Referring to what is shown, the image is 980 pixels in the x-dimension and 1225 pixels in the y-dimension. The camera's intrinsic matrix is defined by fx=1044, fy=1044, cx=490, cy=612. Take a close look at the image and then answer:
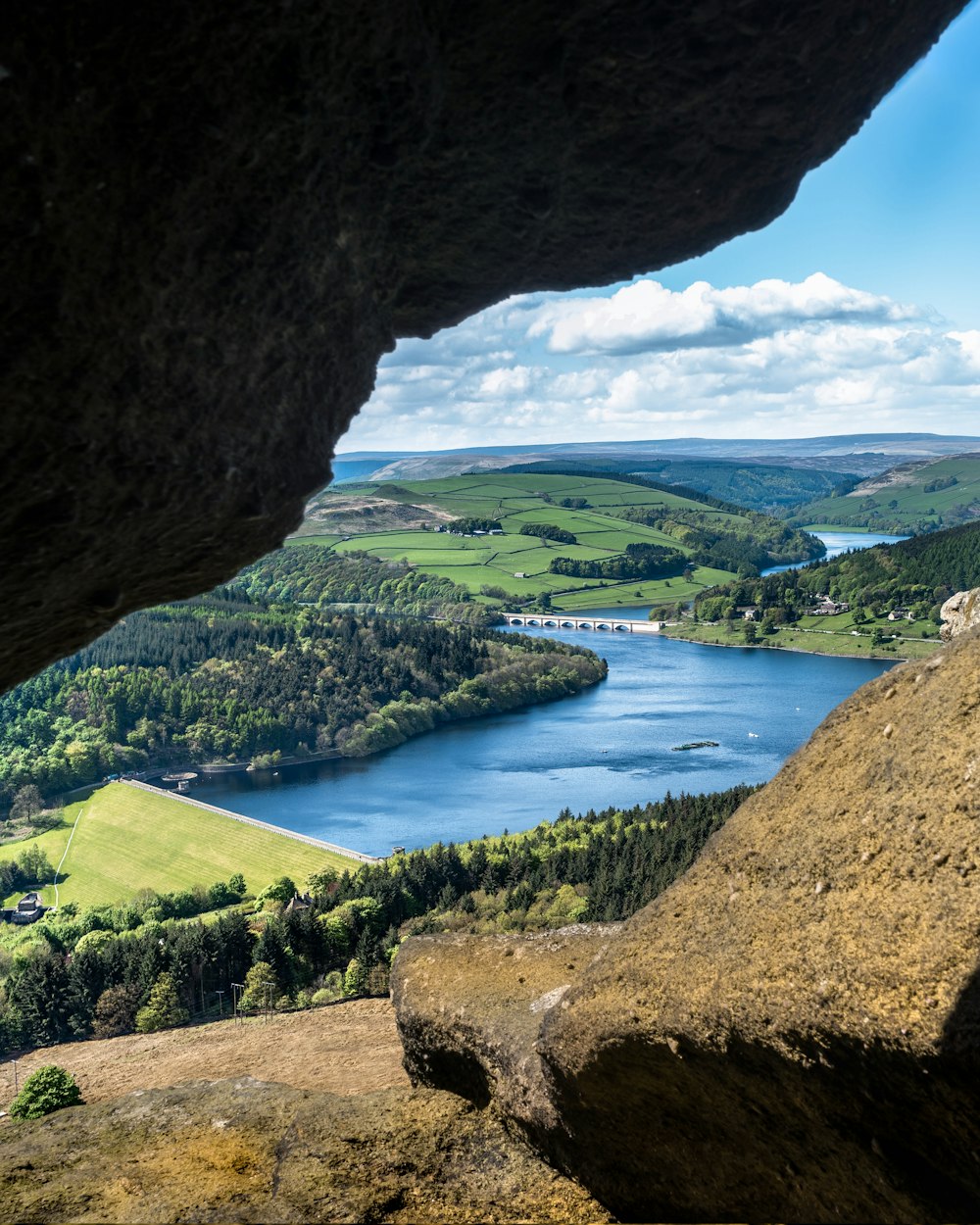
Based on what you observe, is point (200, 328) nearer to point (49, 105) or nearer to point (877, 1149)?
point (49, 105)

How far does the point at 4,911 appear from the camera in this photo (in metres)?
72.4

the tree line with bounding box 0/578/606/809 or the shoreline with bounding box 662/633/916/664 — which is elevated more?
the shoreline with bounding box 662/633/916/664

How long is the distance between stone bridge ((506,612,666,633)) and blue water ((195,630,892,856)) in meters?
31.0

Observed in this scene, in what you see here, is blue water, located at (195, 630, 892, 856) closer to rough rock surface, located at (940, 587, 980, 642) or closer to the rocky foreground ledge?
the rocky foreground ledge

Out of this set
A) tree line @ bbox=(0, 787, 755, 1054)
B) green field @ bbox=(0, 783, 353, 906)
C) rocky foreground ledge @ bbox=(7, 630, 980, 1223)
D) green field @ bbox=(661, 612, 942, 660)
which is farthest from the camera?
green field @ bbox=(661, 612, 942, 660)

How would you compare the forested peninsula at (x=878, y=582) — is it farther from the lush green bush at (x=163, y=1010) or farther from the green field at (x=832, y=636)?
the lush green bush at (x=163, y=1010)

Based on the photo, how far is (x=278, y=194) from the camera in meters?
4.85

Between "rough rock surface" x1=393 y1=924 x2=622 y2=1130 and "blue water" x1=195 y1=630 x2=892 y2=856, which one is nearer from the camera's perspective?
"rough rock surface" x1=393 y1=924 x2=622 y2=1130

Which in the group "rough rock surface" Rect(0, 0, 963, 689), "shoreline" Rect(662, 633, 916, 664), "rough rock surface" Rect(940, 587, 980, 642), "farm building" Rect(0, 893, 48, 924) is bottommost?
"farm building" Rect(0, 893, 48, 924)

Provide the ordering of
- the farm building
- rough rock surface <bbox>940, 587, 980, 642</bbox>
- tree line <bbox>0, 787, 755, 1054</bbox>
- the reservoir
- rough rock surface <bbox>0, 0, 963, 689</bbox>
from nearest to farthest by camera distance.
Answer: rough rock surface <bbox>0, 0, 963, 689</bbox> → rough rock surface <bbox>940, 587, 980, 642</bbox> → tree line <bbox>0, 787, 755, 1054</bbox> → the farm building → the reservoir

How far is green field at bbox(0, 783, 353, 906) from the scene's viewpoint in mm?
73000

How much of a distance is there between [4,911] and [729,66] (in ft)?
259

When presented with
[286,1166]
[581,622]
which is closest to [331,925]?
[286,1166]

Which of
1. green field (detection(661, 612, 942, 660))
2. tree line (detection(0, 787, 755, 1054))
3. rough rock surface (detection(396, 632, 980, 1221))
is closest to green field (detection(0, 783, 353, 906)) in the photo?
tree line (detection(0, 787, 755, 1054))
